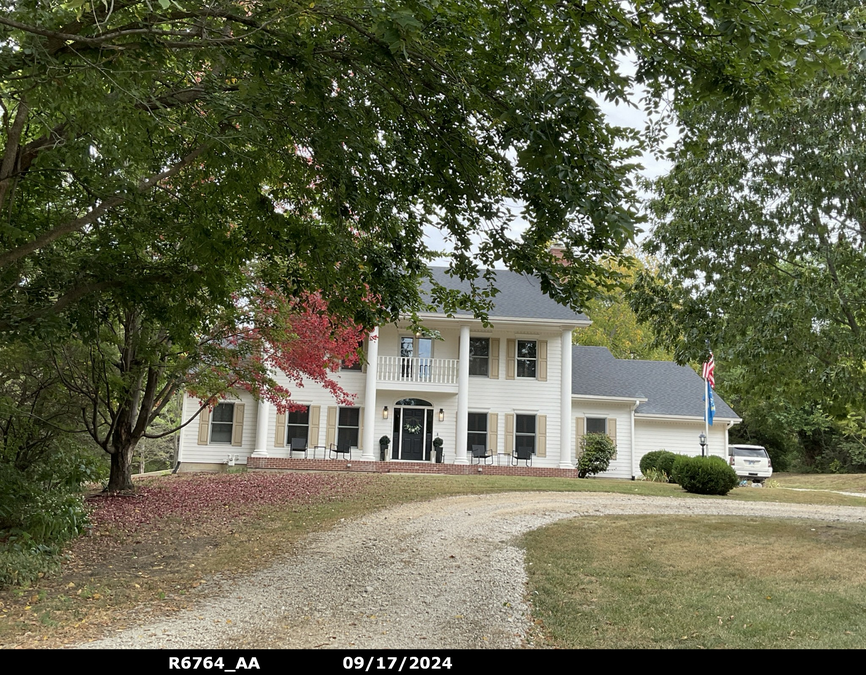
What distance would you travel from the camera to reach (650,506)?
42.5 feet

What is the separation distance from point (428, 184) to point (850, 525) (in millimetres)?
9523

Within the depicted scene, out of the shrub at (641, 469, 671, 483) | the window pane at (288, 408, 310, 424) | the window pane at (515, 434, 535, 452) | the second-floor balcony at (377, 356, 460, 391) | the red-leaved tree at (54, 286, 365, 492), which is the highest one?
the second-floor balcony at (377, 356, 460, 391)

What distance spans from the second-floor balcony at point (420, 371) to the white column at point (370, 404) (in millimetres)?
388

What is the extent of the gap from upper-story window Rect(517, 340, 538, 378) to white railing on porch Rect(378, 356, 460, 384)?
91.7 inches

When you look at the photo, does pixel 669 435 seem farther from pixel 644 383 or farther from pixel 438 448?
pixel 438 448

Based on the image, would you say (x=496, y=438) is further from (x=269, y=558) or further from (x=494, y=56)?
(x=494, y=56)

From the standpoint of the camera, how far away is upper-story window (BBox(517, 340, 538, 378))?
2369cm

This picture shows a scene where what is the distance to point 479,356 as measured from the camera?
23.9 metres

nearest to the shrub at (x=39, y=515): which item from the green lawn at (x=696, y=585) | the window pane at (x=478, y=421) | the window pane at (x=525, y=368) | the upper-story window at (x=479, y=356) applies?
the green lawn at (x=696, y=585)

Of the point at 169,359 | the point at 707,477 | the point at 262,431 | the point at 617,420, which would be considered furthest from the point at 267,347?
the point at 617,420

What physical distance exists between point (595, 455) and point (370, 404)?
764 centimetres

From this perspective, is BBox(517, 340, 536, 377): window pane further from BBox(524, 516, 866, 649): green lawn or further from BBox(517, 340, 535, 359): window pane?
BBox(524, 516, 866, 649): green lawn

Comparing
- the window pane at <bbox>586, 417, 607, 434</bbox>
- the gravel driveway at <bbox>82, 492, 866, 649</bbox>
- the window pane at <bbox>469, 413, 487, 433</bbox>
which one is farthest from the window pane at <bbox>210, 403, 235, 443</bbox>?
the gravel driveway at <bbox>82, 492, 866, 649</bbox>

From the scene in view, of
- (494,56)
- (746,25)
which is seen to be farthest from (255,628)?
(746,25)
